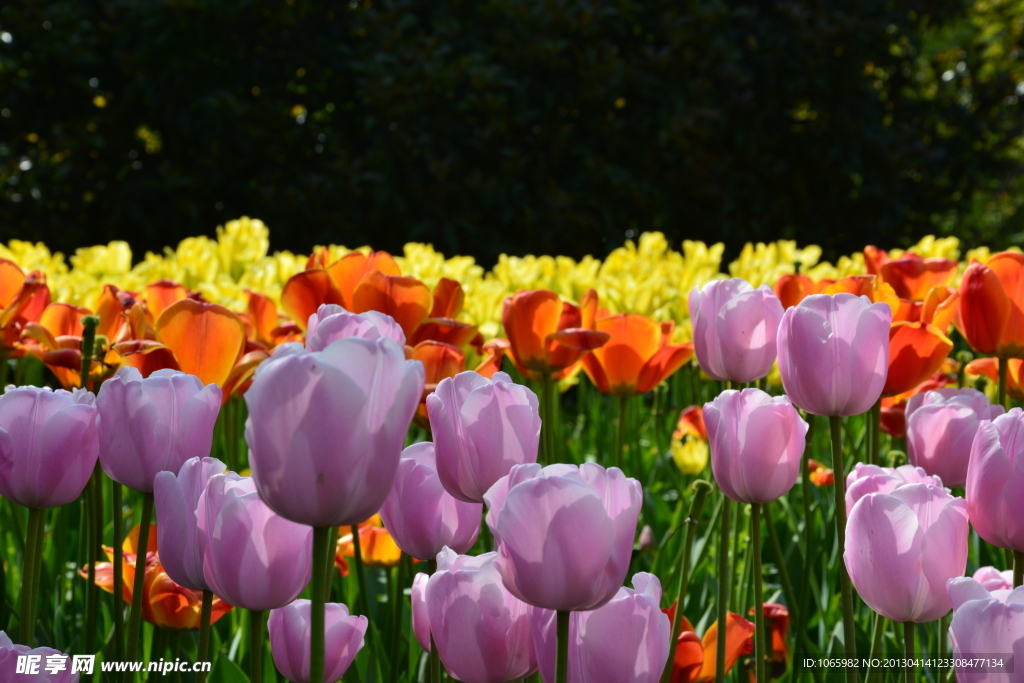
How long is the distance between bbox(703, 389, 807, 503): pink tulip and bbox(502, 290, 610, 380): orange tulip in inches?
23.5

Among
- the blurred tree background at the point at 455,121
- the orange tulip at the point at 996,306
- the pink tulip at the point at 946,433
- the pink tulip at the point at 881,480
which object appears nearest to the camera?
the pink tulip at the point at 881,480

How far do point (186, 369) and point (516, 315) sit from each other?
557 millimetres

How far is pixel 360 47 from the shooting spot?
20.6 ft

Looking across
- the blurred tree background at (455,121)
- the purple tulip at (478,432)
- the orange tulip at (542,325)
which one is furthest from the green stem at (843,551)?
the blurred tree background at (455,121)

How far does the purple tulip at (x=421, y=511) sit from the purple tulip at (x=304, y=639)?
0.08 metres

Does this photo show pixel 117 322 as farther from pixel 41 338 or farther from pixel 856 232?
pixel 856 232

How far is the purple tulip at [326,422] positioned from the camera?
1.79 feet

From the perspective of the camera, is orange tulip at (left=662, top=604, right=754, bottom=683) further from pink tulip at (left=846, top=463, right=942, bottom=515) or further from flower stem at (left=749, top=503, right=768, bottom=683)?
pink tulip at (left=846, top=463, right=942, bottom=515)

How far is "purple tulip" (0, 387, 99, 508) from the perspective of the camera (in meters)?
0.85

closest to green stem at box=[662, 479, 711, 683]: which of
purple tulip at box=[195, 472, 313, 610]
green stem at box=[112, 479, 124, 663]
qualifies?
purple tulip at box=[195, 472, 313, 610]

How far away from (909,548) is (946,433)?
0.38 m

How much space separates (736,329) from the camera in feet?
3.90

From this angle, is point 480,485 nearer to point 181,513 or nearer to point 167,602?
point 181,513

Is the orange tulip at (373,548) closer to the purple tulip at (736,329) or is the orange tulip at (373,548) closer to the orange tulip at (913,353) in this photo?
the purple tulip at (736,329)
